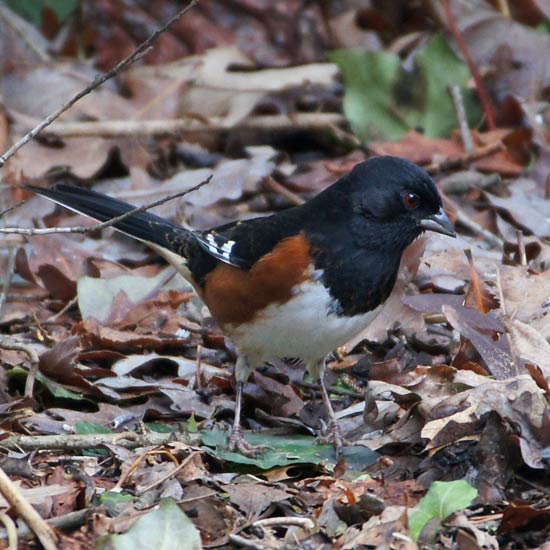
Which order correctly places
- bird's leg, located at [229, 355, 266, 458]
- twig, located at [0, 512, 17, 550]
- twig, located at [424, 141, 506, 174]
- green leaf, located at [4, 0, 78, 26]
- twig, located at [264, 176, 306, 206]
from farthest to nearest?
green leaf, located at [4, 0, 78, 26]
twig, located at [424, 141, 506, 174]
twig, located at [264, 176, 306, 206]
bird's leg, located at [229, 355, 266, 458]
twig, located at [0, 512, 17, 550]

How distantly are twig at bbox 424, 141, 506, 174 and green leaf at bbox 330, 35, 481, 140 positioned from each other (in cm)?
40

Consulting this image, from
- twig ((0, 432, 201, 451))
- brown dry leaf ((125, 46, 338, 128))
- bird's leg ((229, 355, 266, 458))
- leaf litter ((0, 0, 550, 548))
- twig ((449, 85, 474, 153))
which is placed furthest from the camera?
brown dry leaf ((125, 46, 338, 128))

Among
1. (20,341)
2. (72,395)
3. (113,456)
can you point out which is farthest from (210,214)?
(113,456)

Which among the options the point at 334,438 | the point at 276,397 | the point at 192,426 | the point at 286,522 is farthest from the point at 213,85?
the point at 286,522

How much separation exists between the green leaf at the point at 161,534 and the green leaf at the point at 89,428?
836 mm

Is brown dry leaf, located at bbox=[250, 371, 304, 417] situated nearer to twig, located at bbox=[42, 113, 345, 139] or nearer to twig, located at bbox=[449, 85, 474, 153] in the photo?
twig, located at bbox=[449, 85, 474, 153]

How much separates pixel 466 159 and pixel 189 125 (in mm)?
1628

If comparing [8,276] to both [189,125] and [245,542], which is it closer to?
[189,125]

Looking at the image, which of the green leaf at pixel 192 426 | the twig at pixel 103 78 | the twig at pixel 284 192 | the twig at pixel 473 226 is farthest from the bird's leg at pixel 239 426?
the twig at pixel 284 192

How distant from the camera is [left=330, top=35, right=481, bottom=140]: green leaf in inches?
237

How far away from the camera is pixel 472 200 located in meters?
5.48

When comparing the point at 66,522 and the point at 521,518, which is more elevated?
the point at 66,522

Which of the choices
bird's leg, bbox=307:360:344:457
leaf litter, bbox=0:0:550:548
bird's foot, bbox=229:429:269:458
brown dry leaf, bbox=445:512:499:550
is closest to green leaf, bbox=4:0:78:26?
leaf litter, bbox=0:0:550:548

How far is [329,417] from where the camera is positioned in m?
3.67
